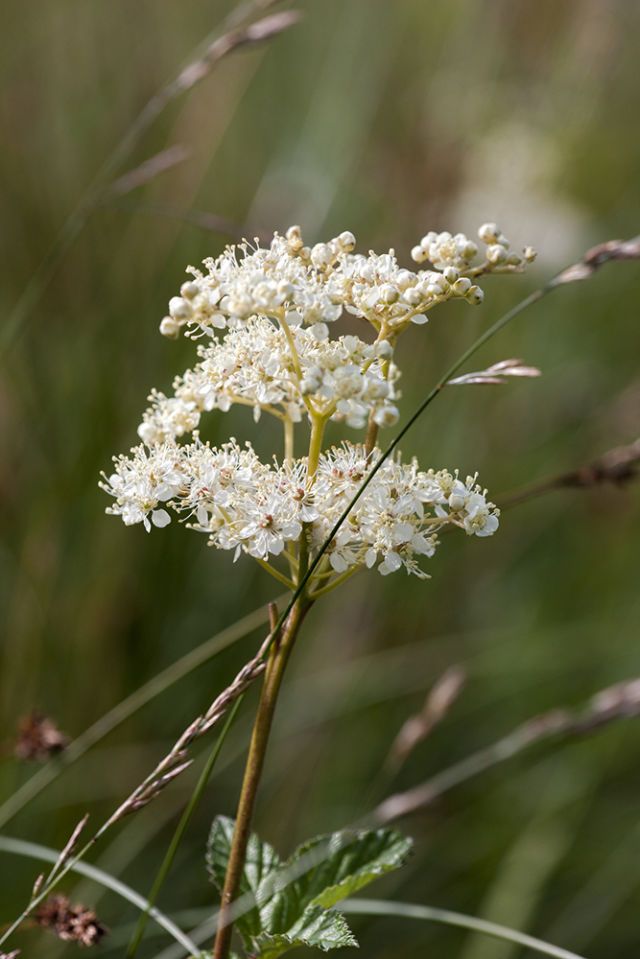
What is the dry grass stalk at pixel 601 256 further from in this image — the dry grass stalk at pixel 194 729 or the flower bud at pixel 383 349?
the dry grass stalk at pixel 194 729

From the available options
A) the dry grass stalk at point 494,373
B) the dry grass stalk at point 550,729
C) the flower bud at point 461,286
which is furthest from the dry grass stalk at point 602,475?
the flower bud at point 461,286

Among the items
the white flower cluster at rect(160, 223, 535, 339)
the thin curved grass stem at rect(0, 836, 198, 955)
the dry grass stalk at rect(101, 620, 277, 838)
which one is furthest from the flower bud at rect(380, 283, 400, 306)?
the thin curved grass stem at rect(0, 836, 198, 955)

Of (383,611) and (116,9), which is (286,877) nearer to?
(383,611)

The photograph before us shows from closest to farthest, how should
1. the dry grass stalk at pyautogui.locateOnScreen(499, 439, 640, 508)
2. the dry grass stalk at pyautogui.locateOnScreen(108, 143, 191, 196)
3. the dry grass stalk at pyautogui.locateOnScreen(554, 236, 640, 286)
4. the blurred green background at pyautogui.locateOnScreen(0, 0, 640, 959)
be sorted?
the dry grass stalk at pyautogui.locateOnScreen(554, 236, 640, 286), the dry grass stalk at pyautogui.locateOnScreen(499, 439, 640, 508), the dry grass stalk at pyautogui.locateOnScreen(108, 143, 191, 196), the blurred green background at pyautogui.locateOnScreen(0, 0, 640, 959)

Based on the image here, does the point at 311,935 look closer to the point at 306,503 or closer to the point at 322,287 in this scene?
the point at 306,503

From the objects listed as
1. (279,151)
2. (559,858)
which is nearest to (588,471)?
(559,858)

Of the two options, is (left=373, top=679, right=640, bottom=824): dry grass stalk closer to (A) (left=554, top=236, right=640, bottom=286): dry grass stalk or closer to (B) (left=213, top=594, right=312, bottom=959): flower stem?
(B) (left=213, top=594, right=312, bottom=959): flower stem
